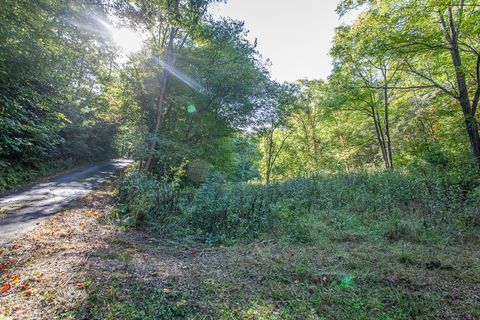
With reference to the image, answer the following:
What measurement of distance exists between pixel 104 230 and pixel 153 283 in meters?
2.74

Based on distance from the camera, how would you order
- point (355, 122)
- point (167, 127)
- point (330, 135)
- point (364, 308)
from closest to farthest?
1. point (364, 308)
2. point (167, 127)
3. point (355, 122)
4. point (330, 135)

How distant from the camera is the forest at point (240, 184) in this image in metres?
2.55

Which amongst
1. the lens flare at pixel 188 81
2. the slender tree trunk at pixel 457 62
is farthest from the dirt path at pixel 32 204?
the slender tree trunk at pixel 457 62

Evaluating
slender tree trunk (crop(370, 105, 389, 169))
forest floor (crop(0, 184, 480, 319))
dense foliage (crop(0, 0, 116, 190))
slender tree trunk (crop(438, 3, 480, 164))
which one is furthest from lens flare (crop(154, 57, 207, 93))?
slender tree trunk (crop(438, 3, 480, 164))

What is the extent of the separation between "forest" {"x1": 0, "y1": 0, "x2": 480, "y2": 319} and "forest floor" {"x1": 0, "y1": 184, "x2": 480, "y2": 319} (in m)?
0.02

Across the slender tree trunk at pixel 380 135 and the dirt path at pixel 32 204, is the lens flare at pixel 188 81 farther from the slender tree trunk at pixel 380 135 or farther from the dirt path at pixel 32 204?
the slender tree trunk at pixel 380 135

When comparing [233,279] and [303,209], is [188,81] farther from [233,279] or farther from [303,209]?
[233,279]

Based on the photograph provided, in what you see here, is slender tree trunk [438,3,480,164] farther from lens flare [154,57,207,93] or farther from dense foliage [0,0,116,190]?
dense foliage [0,0,116,190]

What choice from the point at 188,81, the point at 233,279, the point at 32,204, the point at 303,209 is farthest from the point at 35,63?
the point at 303,209

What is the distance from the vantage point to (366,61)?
10.7 meters

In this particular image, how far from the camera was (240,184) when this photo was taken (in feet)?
29.1

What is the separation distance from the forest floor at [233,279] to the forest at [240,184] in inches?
0.9

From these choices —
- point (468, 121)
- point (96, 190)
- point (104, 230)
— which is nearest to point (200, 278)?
point (104, 230)

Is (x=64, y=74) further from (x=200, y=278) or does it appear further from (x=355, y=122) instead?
(x=355, y=122)
